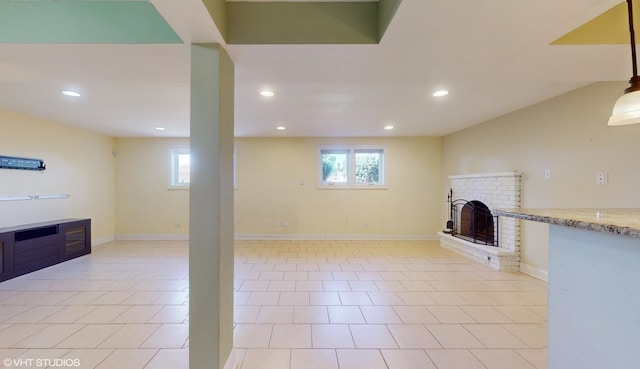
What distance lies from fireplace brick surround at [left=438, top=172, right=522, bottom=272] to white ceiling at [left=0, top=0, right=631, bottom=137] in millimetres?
1042

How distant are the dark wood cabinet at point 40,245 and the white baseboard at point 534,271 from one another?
6713 mm

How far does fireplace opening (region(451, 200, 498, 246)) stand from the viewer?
4.43 m

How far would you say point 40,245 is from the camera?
153 inches

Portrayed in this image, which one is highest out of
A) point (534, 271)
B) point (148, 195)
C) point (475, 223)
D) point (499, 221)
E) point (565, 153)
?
point (565, 153)

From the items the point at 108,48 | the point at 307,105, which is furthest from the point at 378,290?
the point at 108,48


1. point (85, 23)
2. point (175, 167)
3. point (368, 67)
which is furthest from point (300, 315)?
point (175, 167)

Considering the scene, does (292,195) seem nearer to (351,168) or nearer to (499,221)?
(351,168)

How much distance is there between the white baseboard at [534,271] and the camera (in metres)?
3.41

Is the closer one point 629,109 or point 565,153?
point 629,109

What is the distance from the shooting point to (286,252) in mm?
4840

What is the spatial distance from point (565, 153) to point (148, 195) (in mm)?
7152

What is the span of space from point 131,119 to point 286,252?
330 centimetres

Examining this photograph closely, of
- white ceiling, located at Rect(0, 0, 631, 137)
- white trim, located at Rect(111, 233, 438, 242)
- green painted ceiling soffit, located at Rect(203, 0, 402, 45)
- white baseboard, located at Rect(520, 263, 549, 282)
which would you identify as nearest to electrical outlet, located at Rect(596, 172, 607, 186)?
white ceiling, located at Rect(0, 0, 631, 137)

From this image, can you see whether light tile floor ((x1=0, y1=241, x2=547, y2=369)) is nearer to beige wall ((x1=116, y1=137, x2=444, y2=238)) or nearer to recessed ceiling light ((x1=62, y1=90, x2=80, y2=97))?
beige wall ((x1=116, y1=137, x2=444, y2=238))
